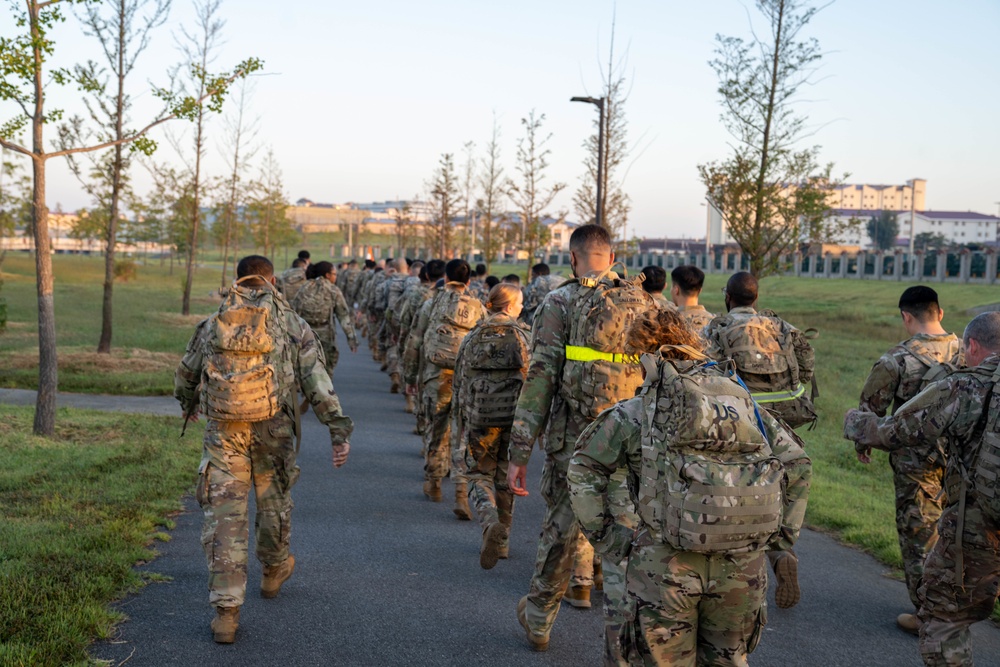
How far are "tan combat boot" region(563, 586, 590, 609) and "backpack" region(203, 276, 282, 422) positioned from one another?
2.19 meters

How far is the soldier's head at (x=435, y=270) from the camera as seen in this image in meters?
12.4

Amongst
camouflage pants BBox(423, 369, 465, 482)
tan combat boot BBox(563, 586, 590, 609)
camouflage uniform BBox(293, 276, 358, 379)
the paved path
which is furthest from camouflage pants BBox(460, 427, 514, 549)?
camouflage uniform BBox(293, 276, 358, 379)

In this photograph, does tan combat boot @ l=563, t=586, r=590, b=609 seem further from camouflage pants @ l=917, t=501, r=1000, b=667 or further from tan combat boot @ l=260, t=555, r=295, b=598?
camouflage pants @ l=917, t=501, r=1000, b=667

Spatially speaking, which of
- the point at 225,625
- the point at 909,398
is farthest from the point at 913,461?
the point at 225,625

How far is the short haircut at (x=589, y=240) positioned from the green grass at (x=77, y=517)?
3.45m

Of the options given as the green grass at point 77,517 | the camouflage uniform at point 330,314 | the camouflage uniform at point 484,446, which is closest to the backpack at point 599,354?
the camouflage uniform at point 484,446

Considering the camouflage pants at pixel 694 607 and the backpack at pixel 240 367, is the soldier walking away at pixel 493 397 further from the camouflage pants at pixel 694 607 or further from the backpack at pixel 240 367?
the camouflage pants at pixel 694 607

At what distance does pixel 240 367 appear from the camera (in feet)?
17.9

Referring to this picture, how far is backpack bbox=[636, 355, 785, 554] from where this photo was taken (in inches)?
128

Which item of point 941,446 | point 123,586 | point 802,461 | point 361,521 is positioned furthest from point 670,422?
point 361,521

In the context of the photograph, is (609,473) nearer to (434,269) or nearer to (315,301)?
(434,269)

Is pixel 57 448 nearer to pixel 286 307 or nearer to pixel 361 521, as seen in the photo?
pixel 361 521

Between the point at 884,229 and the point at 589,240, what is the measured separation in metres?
125

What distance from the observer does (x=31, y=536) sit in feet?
21.7
